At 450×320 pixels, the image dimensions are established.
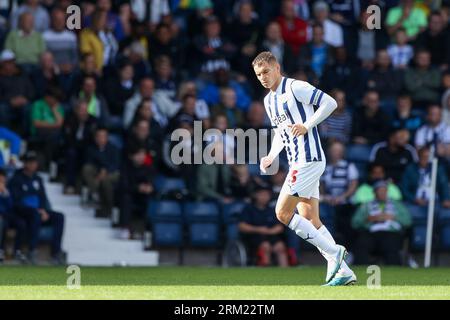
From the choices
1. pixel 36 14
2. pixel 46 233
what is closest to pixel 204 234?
pixel 46 233

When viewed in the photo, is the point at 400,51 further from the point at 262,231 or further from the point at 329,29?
the point at 262,231

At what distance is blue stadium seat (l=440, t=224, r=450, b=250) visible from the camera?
66.0 ft

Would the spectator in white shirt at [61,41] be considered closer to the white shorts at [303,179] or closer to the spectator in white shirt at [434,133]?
the spectator in white shirt at [434,133]

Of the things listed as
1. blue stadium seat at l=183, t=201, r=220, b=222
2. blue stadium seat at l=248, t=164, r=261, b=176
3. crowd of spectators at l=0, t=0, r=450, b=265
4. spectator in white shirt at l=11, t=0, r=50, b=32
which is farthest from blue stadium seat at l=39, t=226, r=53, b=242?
spectator in white shirt at l=11, t=0, r=50, b=32

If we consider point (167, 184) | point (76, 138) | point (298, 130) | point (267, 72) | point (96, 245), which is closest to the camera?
point (298, 130)

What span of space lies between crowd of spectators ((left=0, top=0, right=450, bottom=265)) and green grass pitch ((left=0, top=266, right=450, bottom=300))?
2335 millimetres

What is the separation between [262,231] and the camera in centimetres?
1916

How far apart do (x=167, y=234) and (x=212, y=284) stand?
19.2ft

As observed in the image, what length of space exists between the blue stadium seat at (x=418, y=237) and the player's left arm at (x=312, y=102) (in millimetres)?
7369

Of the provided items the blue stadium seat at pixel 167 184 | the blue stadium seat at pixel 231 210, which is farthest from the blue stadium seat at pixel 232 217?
the blue stadium seat at pixel 167 184

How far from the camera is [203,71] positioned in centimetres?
2217

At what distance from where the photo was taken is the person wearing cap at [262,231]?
1911 cm

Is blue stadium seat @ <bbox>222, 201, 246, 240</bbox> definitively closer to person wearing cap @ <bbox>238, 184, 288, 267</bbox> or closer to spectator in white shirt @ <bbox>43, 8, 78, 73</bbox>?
person wearing cap @ <bbox>238, 184, 288, 267</bbox>
